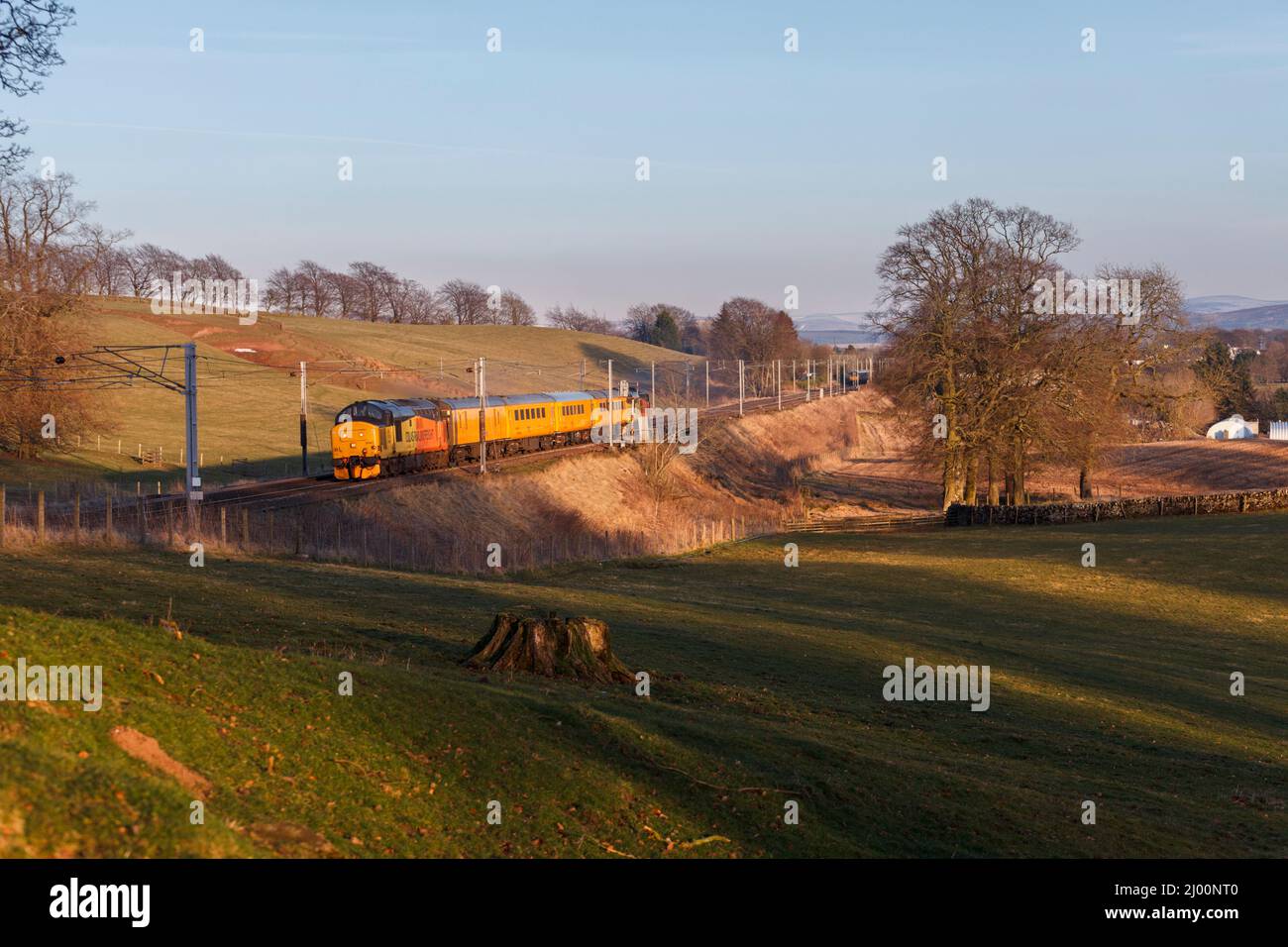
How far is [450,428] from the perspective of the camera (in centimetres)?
6100

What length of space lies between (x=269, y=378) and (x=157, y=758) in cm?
9768

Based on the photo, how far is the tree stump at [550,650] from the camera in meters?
18.2

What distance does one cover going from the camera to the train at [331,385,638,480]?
53.8m

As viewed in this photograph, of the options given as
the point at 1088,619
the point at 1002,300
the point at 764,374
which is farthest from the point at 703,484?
the point at 764,374

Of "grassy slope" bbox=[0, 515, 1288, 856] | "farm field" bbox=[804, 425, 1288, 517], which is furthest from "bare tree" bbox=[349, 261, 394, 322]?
"grassy slope" bbox=[0, 515, 1288, 856]

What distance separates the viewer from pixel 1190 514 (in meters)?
62.6

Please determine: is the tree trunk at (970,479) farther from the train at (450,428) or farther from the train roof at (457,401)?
the train roof at (457,401)

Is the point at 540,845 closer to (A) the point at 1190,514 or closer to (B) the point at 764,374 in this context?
(A) the point at 1190,514

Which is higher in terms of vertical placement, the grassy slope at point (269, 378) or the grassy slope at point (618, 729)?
the grassy slope at point (269, 378)

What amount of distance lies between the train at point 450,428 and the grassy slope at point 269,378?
10555mm
